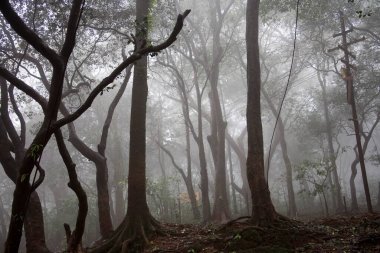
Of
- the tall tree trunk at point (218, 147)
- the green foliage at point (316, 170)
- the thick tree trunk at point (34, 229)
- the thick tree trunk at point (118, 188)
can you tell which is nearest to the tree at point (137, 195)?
the thick tree trunk at point (34, 229)

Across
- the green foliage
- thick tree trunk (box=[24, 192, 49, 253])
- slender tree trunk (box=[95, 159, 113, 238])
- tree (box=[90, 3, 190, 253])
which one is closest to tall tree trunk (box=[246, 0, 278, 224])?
tree (box=[90, 3, 190, 253])

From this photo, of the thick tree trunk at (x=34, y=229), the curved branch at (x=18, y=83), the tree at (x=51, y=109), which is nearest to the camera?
the tree at (x=51, y=109)

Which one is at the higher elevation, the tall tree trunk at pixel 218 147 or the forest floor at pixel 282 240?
the tall tree trunk at pixel 218 147

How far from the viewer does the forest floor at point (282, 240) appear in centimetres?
693

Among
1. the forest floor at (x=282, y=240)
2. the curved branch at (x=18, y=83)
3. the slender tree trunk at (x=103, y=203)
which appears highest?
the curved branch at (x=18, y=83)

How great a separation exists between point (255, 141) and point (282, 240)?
8.76ft

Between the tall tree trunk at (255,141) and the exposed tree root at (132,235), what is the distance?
2.66 metres

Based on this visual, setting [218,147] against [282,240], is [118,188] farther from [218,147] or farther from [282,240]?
[282,240]

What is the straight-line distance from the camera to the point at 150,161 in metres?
34.1

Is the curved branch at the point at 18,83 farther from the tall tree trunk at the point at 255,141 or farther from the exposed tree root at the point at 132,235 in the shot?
the tall tree trunk at the point at 255,141

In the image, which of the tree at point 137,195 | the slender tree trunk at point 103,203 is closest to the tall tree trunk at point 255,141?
the tree at point 137,195

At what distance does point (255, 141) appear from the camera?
944 centimetres

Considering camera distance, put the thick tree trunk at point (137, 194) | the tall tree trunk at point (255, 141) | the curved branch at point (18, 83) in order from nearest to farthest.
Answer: the curved branch at point (18, 83)
the tall tree trunk at point (255, 141)
the thick tree trunk at point (137, 194)

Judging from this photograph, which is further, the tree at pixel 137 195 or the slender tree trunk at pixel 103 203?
the slender tree trunk at pixel 103 203
